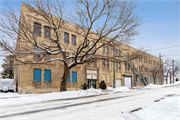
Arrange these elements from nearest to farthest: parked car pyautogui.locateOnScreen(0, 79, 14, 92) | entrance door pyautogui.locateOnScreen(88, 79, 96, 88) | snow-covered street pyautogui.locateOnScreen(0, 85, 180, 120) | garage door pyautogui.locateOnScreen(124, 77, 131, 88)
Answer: snow-covered street pyautogui.locateOnScreen(0, 85, 180, 120), parked car pyautogui.locateOnScreen(0, 79, 14, 92), entrance door pyautogui.locateOnScreen(88, 79, 96, 88), garage door pyautogui.locateOnScreen(124, 77, 131, 88)

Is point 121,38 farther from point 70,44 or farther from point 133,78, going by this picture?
point 133,78

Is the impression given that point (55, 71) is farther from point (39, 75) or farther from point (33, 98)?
point (33, 98)

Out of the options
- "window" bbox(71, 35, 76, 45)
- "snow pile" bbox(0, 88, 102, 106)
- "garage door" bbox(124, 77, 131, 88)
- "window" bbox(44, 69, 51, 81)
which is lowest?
"garage door" bbox(124, 77, 131, 88)

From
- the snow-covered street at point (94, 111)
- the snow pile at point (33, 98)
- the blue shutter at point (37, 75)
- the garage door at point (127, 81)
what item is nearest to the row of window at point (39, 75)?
the blue shutter at point (37, 75)

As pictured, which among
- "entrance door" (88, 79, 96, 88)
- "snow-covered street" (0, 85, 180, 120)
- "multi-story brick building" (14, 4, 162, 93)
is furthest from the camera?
"entrance door" (88, 79, 96, 88)

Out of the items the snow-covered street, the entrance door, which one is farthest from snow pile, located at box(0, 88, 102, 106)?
the entrance door

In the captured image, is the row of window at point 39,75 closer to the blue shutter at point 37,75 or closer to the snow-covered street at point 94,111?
the blue shutter at point 37,75

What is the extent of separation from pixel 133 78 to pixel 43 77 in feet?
93.2

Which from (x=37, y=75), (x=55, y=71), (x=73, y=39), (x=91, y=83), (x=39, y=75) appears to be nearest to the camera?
(x=37, y=75)

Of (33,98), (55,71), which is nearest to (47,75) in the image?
(55,71)

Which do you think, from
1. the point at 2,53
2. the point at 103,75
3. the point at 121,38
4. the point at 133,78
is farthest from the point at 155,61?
the point at 2,53

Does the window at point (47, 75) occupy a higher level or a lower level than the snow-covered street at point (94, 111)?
higher

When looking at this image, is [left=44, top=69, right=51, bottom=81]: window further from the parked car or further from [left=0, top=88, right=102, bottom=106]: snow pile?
[left=0, top=88, right=102, bottom=106]: snow pile

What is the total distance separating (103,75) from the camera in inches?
1177
